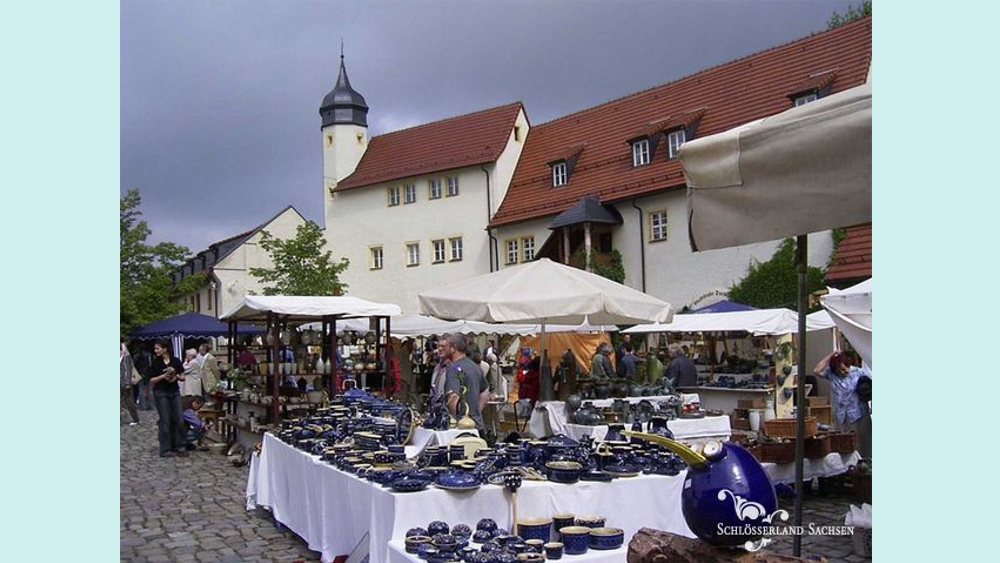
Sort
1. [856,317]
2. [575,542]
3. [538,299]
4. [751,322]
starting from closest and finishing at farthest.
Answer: [575,542], [856,317], [538,299], [751,322]

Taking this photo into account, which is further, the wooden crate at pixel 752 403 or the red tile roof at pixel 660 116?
the red tile roof at pixel 660 116

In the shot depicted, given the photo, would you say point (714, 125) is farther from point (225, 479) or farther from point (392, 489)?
point (392, 489)

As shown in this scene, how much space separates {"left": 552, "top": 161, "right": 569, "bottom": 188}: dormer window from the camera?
2892 cm

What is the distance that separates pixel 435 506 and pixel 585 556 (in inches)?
33.7

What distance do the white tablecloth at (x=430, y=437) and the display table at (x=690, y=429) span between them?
1624 mm

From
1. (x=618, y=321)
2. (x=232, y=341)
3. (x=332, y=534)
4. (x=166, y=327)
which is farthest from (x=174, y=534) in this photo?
(x=166, y=327)

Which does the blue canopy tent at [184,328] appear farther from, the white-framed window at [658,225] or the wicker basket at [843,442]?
the white-framed window at [658,225]

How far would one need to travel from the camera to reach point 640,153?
26.4 meters

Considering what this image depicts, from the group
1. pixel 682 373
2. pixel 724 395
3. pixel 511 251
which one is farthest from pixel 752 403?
pixel 511 251

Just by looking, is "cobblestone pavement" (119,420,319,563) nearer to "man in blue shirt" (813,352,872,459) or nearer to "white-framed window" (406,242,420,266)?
"man in blue shirt" (813,352,872,459)

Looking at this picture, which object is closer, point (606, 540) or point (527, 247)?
point (606, 540)

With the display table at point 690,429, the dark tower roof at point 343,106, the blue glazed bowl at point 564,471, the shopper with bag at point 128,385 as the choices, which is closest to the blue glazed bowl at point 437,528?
the blue glazed bowl at point 564,471

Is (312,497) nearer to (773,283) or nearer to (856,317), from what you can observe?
(856,317)

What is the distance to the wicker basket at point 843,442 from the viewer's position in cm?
792
